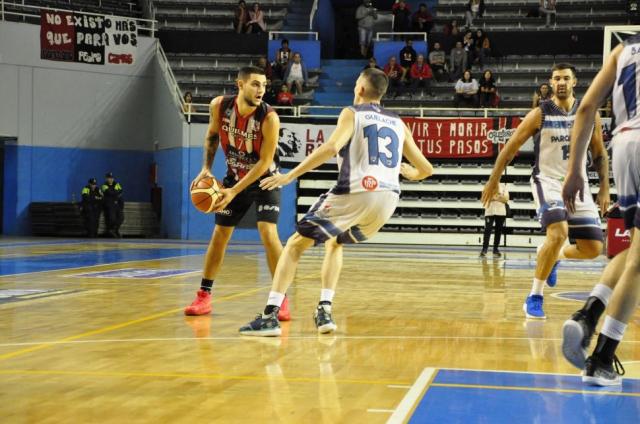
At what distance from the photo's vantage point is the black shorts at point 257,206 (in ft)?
22.4

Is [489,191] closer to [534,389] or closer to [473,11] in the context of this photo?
[534,389]

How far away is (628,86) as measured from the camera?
4.14m

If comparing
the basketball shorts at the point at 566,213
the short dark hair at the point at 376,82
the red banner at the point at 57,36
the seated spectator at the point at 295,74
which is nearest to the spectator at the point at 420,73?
the seated spectator at the point at 295,74

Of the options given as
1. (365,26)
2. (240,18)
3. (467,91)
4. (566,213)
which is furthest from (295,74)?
(566,213)

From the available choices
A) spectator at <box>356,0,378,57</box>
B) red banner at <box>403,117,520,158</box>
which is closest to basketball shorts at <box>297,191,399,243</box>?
red banner at <box>403,117,520,158</box>

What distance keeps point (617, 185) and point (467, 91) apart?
737 inches

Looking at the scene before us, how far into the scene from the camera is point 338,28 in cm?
3039

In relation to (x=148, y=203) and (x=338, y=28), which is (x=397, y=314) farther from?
(x=338, y=28)

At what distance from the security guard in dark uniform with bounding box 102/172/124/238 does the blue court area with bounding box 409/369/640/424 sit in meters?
19.6

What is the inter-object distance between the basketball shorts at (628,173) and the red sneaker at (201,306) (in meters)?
3.71

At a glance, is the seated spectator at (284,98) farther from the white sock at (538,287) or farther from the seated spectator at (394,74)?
the white sock at (538,287)

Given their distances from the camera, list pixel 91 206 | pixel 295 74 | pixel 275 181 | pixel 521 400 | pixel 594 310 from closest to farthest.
Answer: pixel 521 400, pixel 594 310, pixel 275 181, pixel 91 206, pixel 295 74

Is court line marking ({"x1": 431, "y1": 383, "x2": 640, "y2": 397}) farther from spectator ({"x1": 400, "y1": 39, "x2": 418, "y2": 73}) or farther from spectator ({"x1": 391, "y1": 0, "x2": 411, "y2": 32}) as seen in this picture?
spectator ({"x1": 391, "y1": 0, "x2": 411, "y2": 32})

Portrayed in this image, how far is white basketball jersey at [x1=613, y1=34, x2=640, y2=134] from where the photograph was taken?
4.08m
